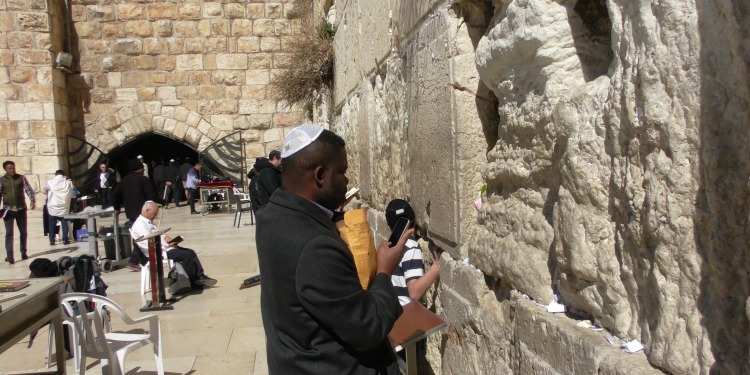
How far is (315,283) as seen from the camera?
154 cm

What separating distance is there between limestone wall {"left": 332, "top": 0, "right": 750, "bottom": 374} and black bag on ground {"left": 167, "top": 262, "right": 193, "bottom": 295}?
3.83m

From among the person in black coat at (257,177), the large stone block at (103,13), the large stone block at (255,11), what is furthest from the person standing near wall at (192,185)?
the person in black coat at (257,177)

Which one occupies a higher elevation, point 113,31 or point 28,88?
point 113,31

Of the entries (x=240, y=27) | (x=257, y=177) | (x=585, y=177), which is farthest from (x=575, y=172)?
(x=240, y=27)

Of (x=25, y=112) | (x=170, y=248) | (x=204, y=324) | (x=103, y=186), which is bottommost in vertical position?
(x=204, y=324)

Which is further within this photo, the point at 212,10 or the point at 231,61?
the point at 231,61

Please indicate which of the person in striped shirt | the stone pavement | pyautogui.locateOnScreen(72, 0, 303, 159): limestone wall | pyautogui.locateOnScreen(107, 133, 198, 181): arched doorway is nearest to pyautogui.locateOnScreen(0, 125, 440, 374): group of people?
the person in striped shirt

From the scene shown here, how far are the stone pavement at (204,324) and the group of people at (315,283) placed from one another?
2.86 metres

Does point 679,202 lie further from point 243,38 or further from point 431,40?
point 243,38

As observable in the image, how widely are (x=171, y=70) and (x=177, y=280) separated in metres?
8.95

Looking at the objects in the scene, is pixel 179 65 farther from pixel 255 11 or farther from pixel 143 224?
pixel 143 224

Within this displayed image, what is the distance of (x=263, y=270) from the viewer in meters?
1.73

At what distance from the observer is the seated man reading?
6.19 meters

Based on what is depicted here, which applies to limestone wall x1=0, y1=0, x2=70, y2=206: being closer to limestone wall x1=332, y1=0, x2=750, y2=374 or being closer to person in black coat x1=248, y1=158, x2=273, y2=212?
person in black coat x1=248, y1=158, x2=273, y2=212
